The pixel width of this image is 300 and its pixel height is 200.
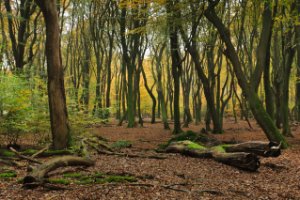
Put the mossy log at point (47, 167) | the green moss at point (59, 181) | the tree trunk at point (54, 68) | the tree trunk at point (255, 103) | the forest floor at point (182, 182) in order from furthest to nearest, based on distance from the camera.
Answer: the tree trunk at point (255, 103) → the tree trunk at point (54, 68) → the green moss at point (59, 181) → the mossy log at point (47, 167) → the forest floor at point (182, 182)

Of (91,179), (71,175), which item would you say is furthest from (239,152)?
(71,175)

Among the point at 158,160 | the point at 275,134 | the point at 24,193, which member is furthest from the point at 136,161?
the point at 275,134

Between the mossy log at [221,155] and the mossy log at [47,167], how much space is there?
3850 millimetres

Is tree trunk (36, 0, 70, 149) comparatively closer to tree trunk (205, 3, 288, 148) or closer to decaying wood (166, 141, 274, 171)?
decaying wood (166, 141, 274, 171)

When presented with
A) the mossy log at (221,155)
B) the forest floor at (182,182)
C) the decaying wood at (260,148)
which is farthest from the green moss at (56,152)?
the decaying wood at (260,148)

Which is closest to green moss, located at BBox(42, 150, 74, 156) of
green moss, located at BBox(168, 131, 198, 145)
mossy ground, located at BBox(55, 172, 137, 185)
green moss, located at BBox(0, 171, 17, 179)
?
green moss, located at BBox(0, 171, 17, 179)

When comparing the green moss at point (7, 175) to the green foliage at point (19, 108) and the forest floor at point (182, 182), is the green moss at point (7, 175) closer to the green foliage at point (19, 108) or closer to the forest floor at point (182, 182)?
the forest floor at point (182, 182)

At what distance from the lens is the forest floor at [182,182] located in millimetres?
6145

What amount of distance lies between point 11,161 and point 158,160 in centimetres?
444

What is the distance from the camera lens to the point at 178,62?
1927cm

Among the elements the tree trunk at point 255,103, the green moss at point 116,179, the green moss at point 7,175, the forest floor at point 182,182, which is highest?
the tree trunk at point 255,103

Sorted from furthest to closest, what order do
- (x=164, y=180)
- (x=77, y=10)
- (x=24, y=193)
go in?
(x=77, y=10) < (x=164, y=180) < (x=24, y=193)

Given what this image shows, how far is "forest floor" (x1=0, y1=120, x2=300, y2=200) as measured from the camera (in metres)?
6.14

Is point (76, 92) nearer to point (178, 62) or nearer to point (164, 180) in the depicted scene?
point (178, 62)
